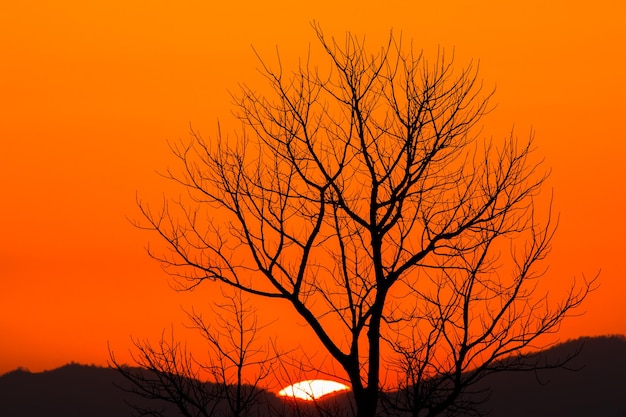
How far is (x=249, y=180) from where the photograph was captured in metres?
14.1

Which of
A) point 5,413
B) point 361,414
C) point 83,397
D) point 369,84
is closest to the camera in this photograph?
point 361,414

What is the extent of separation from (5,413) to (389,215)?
16399 cm

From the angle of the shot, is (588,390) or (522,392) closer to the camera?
(522,392)

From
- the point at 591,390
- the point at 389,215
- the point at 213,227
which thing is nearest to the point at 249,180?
the point at 213,227

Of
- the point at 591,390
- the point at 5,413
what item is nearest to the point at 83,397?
the point at 5,413

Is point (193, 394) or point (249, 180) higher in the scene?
point (249, 180)

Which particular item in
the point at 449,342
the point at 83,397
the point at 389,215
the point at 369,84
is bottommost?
the point at 449,342

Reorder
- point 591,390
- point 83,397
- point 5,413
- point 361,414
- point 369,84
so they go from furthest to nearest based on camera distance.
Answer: point 5,413, point 591,390, point 83,397, point 369,84, point 361,414

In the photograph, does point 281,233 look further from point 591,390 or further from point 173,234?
point 591,390

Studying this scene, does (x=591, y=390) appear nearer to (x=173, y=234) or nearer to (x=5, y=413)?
(x=5, y=413)

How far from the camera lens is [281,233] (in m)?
13.8

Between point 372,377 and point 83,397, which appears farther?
point 83,397

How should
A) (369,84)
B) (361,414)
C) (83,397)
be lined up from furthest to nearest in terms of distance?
1. (83,397)
2. (369,84)
3. (361,414)

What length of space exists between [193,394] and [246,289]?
79.7 inches
